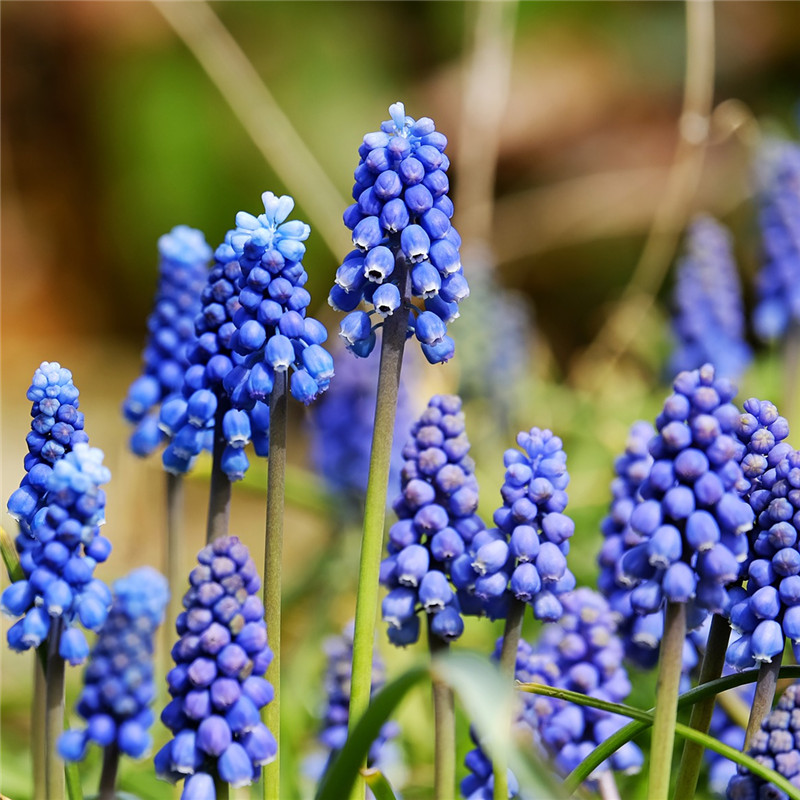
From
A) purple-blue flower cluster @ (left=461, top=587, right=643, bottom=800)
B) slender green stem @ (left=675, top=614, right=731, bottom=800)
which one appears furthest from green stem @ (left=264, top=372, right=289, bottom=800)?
slender green stem @ (left=675, top=614, right=731, bottom=800)

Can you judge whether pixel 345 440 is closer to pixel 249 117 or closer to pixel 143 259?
pixel 249 117

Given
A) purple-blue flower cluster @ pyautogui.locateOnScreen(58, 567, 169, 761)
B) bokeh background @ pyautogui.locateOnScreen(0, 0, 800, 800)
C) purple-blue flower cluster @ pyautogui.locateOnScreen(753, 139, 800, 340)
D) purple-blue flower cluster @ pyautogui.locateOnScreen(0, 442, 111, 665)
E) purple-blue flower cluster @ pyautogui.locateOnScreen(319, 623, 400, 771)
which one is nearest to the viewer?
purple-blue flower cluster @ pyautogui.locateOnScreen(58, 567, 169, 761)

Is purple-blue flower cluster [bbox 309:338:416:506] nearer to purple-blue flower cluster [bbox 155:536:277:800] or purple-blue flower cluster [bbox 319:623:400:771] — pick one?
purple-blue flower cluster [bbox 319:623:400:771]

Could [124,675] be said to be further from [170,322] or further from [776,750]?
[170,322]

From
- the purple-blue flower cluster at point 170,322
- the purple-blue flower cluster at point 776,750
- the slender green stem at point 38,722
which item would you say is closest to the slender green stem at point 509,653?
the purple-blue flower cluster at point 776,750

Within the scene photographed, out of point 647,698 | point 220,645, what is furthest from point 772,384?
point 220,645

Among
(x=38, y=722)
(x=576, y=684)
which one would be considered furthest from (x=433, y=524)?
(x=38, y=722)
